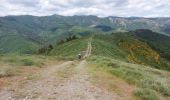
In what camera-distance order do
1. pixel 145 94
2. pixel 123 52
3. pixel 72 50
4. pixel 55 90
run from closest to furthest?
pixel 55 90, pixel 145 94, pixel 72 50, pixel 123 52

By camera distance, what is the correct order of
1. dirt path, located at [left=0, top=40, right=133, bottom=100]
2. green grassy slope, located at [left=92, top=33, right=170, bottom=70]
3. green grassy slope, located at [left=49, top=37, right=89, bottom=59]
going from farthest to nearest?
green grassy slope, located at [left=92, top=33, right=170, bottom=70], green grassy slope, located at [left=49, top=37, right=89, bottom=59], dirt path, located at [left=0, top=40, right=133, bottom=100]

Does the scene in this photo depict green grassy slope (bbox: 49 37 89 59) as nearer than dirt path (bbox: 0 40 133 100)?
No

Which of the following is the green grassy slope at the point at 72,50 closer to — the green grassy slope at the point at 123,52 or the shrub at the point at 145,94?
the green grassy slope at the point at 123,52

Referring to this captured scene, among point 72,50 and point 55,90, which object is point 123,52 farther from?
point 55,90

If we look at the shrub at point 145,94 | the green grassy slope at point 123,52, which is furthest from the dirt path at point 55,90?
the green grassy slope at point 123,52

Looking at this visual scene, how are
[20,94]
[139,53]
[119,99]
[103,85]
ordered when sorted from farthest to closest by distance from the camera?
[139,53] → [103,85] → [119,99] → [20,94]

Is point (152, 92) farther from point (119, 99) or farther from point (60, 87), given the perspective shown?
point (60, 87)

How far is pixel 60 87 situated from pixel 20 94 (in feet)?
10.6

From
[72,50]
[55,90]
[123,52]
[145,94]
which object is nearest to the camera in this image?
[55,90]

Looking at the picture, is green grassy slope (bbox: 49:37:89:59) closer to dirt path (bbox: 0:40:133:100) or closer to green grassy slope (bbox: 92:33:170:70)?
green grassy slope (bbox: 92:33:170:70)

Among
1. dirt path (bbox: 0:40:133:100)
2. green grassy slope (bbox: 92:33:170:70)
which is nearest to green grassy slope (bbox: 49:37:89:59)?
green grassy slope (bbox: 92:33:170:70)

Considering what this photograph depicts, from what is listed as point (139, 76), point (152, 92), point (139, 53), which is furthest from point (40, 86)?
point (139, 53)

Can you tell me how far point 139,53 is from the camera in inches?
4555

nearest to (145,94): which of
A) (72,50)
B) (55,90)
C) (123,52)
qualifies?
(55,90)
